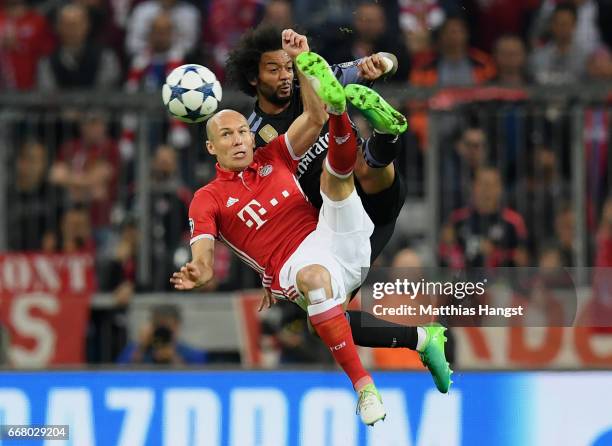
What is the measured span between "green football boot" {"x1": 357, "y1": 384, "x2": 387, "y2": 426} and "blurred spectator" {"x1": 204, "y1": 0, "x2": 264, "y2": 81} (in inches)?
212

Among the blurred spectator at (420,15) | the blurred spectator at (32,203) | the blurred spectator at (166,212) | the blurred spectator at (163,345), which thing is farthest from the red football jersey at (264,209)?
the blurred spectator at (420,15)

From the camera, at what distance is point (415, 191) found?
13.1 meters

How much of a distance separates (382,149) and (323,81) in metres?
0.68

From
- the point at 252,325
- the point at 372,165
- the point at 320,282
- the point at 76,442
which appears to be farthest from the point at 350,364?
the point at 252,325

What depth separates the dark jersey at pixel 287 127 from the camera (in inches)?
400

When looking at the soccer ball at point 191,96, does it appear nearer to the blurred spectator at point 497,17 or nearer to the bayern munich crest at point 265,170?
the bayern munich crest at point 265,170

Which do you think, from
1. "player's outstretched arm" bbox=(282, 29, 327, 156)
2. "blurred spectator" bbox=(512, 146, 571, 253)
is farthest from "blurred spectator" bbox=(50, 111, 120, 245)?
"player's outstretched arm" bbox=(282, 29, 327, 156)

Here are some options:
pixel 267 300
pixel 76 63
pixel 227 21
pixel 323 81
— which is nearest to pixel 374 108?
pixel 323 81

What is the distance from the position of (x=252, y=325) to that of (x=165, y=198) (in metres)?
1.26

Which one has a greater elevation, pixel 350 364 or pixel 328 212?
pixel 328 212

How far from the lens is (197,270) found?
29.6 feet

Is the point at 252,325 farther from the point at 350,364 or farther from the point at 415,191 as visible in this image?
the point at 350,364

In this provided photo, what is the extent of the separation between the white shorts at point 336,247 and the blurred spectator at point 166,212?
354 cm

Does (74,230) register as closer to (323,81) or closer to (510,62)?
(510,62)
